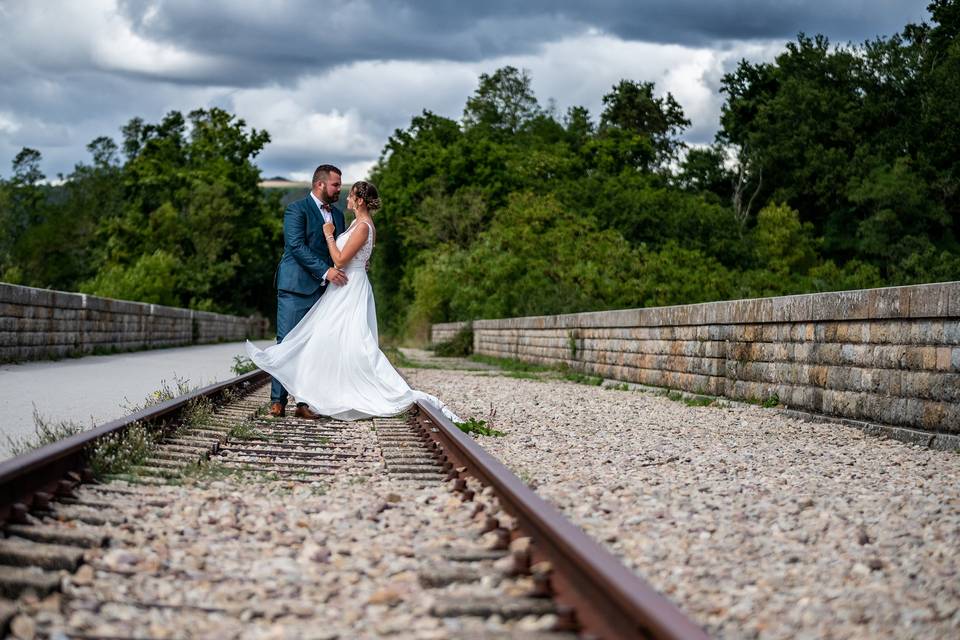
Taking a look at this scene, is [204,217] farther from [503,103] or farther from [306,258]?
[306,258]

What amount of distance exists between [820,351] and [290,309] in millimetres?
4667

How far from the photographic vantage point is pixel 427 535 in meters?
3.92

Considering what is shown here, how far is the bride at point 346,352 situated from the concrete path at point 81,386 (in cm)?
144

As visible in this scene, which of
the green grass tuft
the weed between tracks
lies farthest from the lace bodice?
the weed between tracks

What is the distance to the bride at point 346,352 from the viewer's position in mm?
8109

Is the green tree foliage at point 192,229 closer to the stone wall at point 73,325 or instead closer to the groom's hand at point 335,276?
the stone wall at point 73,325

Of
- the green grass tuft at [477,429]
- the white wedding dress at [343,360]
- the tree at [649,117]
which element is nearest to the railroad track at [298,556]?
the green grass tuft at [477,429]

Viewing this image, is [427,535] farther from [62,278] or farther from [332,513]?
[62,278]

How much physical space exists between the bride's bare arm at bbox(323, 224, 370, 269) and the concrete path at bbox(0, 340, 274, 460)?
2088 mm

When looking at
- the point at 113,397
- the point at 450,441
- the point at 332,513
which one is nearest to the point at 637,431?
the point at 450,441

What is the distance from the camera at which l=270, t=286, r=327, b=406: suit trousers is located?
8273 mm

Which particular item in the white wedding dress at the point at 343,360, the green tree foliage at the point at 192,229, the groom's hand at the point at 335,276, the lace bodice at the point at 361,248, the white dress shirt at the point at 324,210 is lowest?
the white wedding dress at the point at 343,360

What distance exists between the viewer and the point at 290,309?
828 centimetres

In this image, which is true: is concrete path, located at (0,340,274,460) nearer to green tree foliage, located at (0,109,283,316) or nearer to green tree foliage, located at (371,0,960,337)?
green tree foliage, located at (371,0,960,337)
